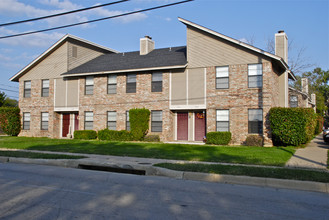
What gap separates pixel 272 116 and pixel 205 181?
35.9 feet

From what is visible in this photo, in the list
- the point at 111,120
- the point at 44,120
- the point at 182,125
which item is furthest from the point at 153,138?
the point at 44,120

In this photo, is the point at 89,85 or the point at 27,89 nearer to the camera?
the point at 89,85

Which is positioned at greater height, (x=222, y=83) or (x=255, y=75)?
(x=255, y=75)

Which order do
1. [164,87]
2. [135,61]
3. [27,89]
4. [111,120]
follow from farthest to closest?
[27,89], [135,61], [111,120], [164,87]

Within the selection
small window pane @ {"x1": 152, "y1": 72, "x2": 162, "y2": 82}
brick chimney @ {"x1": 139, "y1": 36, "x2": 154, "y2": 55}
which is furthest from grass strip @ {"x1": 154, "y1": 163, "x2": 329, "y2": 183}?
brick chimney @ {"x1": 139, "y1": 36, "x2": 154, "y2": 55}

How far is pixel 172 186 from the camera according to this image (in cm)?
796

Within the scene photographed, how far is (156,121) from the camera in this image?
74.1 feet

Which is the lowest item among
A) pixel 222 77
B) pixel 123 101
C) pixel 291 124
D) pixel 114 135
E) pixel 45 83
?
pixel 114 135

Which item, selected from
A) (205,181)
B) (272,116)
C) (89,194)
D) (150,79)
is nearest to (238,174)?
(205,181)

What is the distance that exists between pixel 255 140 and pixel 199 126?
14.4ft

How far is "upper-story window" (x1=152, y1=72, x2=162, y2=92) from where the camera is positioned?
74.4ft

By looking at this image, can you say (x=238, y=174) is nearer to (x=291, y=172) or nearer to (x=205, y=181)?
(x=205, y=181)

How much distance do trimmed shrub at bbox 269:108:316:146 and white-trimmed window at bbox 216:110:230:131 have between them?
3.01 m

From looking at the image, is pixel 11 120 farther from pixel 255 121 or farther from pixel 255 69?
pixel 255 69
